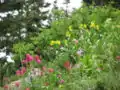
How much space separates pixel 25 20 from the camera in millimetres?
25719

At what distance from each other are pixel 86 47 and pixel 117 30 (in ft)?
2.52

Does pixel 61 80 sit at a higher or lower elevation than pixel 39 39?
higher

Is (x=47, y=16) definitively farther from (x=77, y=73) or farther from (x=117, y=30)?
(x=77, y=73)

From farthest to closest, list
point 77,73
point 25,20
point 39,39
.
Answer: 1. point 25,20
2. point 39,39
3. point 77,73

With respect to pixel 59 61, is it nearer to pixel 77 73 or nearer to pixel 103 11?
pixel 77 73

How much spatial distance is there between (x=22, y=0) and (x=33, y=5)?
11.1 m

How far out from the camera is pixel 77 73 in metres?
6.20

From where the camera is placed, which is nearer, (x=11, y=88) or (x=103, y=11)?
(x=11, y=88)

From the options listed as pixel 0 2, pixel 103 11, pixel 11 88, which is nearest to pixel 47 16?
pixel 0 2

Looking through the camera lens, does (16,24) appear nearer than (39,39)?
No

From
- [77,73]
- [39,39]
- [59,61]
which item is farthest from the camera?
[39,39]

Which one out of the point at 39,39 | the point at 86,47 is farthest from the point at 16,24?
the point at 86,47

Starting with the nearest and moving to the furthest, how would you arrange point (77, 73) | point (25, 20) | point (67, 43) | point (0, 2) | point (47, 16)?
point (77, 73), point (67, 43), point (0, 2), point (25, 20), point (47, 16)

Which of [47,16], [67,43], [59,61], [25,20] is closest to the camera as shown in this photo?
[59,61]
